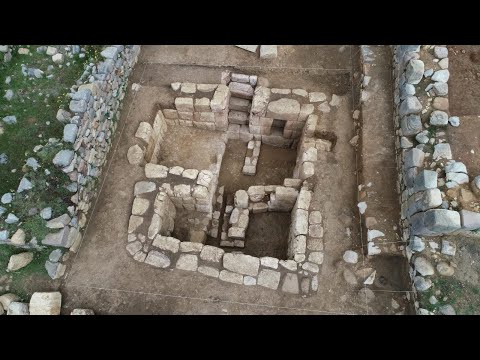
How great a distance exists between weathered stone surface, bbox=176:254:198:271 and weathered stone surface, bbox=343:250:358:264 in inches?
82.9

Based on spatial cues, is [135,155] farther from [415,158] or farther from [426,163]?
[426,163]

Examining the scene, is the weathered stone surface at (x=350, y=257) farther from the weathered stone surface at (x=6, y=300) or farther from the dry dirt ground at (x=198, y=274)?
the weathered stone surface at (x=6, y=300)

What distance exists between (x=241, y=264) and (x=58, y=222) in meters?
2.52

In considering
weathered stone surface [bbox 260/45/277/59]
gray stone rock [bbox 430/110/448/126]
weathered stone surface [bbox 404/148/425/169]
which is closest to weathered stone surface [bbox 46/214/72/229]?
weathered stone surface [bbox 260/45/277/59]

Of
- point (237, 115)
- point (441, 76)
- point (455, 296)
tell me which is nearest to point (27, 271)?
point (237, 115)

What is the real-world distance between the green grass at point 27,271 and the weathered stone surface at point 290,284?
10.6ft

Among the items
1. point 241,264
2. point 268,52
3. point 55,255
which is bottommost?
point 55,255

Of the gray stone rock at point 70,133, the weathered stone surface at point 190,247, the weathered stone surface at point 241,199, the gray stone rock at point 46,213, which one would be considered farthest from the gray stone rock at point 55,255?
the weathered stone surface at point 241,199

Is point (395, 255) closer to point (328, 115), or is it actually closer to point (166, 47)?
point (328, 115)

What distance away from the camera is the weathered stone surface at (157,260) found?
511 cm

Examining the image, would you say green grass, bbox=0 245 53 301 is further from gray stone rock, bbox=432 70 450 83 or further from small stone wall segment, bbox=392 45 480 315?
gray stone rock, bbox=432 70 450 83

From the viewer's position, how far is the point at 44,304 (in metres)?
4.73

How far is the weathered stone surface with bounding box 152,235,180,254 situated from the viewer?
17.0 ft
